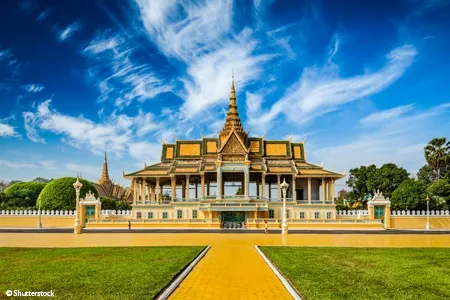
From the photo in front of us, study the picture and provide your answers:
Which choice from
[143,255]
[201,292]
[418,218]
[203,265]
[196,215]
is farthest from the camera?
[196,215]

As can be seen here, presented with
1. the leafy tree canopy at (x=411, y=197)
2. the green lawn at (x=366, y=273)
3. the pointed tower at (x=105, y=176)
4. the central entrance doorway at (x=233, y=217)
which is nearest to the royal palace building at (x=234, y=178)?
the central entrance doorway at (x=233, y=217)

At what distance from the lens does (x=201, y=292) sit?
34.9 ft

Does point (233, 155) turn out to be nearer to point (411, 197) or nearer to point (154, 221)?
point (154, 221)

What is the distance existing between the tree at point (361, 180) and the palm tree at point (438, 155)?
820cm

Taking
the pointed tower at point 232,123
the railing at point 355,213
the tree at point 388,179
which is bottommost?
the railing at point 355,213

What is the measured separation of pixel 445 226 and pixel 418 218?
3.07 metres

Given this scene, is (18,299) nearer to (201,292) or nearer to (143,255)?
(201,292)

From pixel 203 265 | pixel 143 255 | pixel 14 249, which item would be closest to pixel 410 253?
pixel 203 265

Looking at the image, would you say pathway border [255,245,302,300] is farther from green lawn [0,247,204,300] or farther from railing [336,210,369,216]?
railing [336,210,369,216]

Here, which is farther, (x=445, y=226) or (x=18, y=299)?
(x=445, y=226)

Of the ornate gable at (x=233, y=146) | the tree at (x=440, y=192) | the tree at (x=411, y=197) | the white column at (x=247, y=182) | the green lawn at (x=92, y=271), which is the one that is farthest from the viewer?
the ornate gable at (x=233, y=146)

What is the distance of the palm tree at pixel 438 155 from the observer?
176 ft

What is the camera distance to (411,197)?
2028 inches

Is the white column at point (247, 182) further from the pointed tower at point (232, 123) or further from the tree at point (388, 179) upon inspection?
the tree at point (388, 179)
